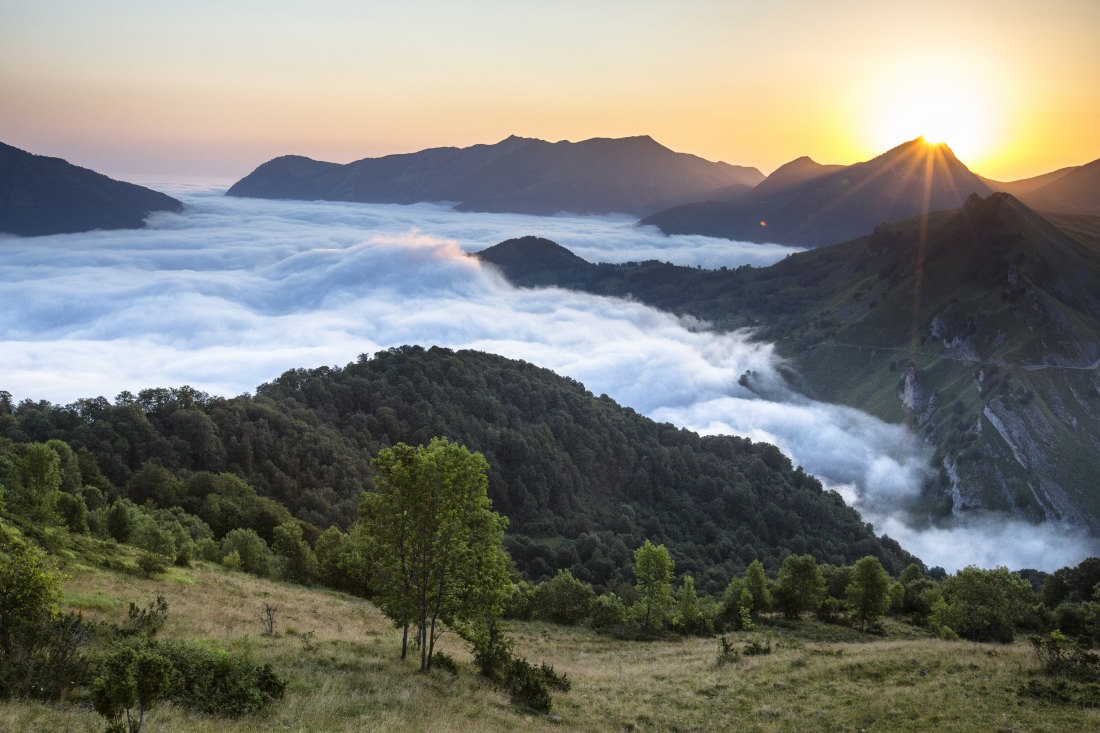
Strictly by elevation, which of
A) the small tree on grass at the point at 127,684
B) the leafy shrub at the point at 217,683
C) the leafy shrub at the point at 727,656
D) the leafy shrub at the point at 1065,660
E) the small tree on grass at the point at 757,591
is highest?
the small tree on grass at the point at 127,684

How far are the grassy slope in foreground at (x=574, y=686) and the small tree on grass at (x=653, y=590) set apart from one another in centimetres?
1750

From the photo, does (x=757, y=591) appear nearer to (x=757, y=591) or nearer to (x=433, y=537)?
(x=757, y=591)

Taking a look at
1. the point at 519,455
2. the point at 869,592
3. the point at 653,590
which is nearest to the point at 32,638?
the point at 653,590

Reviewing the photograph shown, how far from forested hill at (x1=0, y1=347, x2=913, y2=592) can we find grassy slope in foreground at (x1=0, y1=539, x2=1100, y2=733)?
174 feet

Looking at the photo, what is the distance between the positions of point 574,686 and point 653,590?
99.2 feet

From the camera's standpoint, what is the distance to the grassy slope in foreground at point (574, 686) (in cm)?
2195

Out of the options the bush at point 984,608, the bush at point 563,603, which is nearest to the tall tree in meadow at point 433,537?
the bush at point 563,603

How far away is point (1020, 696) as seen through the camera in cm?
2884

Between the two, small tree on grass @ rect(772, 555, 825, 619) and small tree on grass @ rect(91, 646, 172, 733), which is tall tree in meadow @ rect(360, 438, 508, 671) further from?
small tree on grass @ rect(772, 555, 825, 619)

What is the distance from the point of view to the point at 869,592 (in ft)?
209

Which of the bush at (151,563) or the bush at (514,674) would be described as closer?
the bush at (514,674)

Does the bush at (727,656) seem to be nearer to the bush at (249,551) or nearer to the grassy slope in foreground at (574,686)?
the grassy slope in foreground at (574,686)

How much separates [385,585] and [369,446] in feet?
313

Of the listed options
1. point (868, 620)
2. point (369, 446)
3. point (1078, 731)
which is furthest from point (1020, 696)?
point (369, 446)
